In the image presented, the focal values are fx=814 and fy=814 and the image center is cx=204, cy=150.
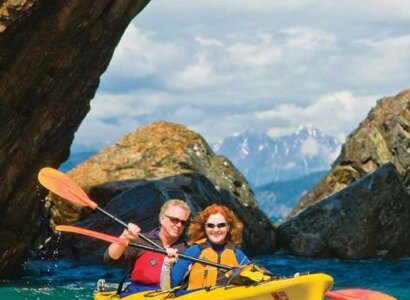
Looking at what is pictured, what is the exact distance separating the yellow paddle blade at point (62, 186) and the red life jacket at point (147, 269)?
2315mm

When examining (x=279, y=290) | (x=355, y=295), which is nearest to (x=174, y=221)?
(x=279, y=290)

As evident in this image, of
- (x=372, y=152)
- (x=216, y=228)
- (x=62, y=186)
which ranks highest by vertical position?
(x=372, y=152)

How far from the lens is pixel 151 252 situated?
8.73 meters

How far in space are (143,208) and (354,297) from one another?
39.2 feet

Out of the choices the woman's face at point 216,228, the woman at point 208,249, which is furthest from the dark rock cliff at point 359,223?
the woman's face at point 216,228

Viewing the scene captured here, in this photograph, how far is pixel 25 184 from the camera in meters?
15.5

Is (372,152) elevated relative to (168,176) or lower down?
elevated

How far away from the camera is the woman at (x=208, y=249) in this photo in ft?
27.8

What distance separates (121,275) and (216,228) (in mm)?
10583

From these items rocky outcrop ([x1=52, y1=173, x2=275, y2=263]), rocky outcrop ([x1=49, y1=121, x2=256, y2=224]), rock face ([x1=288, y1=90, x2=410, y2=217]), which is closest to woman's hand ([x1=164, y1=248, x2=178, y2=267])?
rocky outcrop ([x1=52, y1=173, x2=275, y2=263])

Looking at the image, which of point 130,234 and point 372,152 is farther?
point 372,152

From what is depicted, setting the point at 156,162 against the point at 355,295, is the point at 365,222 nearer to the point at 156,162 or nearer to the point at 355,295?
the point at 156,162

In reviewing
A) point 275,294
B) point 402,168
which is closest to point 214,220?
point 275,294

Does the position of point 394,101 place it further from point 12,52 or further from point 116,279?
point 12,52
